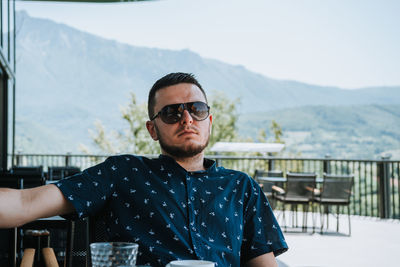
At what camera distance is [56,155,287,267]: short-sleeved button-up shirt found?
4.80 feet

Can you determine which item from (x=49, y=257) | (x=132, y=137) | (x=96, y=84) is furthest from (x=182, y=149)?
(x=96, y=84)

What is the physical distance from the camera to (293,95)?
66.6 meters

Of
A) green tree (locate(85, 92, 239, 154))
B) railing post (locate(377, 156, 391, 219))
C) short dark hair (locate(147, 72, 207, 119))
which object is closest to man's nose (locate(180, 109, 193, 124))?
short dark hair (locate(147, 72, 207, 119))

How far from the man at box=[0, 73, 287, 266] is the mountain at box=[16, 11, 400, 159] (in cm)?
6034

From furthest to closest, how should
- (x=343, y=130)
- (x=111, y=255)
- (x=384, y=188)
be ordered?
(x=343, y=130) < (x=384, y=188) < (x=111, y=255)

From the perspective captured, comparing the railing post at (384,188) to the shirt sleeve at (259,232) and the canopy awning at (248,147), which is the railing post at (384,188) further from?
the shirt sleeve at (259,232)

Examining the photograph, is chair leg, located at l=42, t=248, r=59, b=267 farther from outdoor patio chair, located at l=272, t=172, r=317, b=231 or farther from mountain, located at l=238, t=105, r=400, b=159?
mountain, located at l=238, t=105, r=400, b=159

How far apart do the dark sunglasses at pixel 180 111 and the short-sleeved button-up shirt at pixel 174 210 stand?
14 cm

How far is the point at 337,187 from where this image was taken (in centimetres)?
659

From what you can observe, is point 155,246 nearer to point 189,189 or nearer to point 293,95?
point 189,189

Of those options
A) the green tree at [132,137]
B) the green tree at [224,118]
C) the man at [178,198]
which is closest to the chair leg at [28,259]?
the man at [178,198]

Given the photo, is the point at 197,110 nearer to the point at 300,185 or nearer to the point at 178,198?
the point at 178,198

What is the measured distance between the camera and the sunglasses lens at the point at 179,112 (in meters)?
1.57

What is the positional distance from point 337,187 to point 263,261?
5.28 m
